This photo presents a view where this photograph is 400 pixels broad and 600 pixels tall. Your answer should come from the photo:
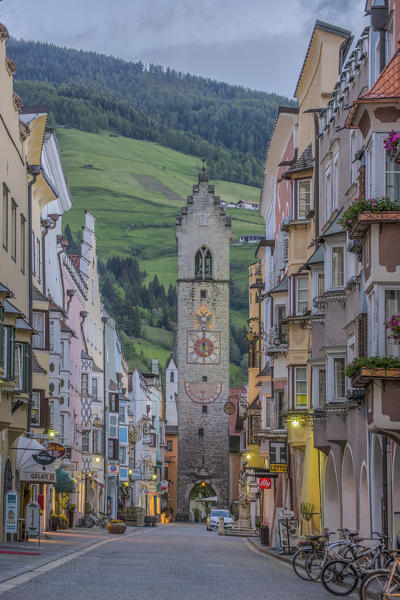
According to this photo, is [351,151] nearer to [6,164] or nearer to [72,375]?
[6,164]

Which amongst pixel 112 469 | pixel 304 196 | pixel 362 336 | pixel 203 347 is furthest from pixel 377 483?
pixel 203 347

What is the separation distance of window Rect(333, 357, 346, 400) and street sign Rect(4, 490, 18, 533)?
10.3m

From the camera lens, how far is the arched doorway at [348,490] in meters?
33.2

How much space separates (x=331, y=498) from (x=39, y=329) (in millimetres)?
16570

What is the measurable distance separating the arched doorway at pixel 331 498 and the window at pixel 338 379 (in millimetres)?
3806

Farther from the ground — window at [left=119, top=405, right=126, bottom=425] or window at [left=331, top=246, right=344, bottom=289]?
window at [left=331, top=246, right=344, bottom=289]

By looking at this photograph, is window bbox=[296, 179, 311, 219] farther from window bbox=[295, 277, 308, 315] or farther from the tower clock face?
the tower clock face

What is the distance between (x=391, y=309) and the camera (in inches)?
990

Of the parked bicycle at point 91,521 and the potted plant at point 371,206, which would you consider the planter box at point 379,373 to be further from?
the parked bicycle at point 91,521

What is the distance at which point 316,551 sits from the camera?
26.3 metres

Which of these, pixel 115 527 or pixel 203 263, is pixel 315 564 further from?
pixel 203 263

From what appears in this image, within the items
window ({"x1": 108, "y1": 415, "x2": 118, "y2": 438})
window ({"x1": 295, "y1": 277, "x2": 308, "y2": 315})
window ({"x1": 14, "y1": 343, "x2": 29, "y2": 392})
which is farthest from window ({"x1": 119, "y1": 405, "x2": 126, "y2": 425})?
window ({"x1": 14, "y1": 343, "x2": 29, "y2": 392})

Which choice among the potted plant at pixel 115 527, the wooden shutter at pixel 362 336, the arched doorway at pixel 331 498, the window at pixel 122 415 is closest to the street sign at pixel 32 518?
the arched doorway at pixel 331 498

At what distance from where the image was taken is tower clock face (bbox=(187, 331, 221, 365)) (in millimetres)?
114500
